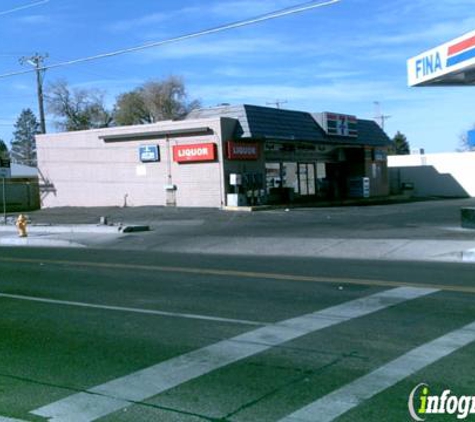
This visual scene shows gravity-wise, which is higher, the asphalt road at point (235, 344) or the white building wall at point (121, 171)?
the white building wall at point (121, 171)

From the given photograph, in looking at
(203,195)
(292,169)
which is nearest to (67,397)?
(203,195)

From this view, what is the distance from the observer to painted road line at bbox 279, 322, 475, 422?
502cm

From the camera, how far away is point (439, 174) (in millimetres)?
49938

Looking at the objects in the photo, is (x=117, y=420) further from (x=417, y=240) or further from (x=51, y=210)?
(x=51, y=210)

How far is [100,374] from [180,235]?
15495 mm

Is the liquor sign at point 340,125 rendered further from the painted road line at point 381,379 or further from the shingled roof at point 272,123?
the painted road line at point 381,379

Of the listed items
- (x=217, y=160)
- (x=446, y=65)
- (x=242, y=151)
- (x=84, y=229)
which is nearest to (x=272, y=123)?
(x=242, y=151)

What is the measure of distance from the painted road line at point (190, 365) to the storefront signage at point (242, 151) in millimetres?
22419

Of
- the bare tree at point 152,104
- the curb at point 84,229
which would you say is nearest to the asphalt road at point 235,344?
the curb at point 84,229

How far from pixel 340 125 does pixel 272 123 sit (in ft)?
21.1

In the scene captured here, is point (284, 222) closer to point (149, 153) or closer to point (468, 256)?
point (468, 256)

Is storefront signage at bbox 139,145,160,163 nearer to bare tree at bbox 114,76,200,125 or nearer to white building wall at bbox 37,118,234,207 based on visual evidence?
white building wall at bbox 37,118,234,207

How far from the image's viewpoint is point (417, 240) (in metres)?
16.8

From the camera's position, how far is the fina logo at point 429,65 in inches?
698
